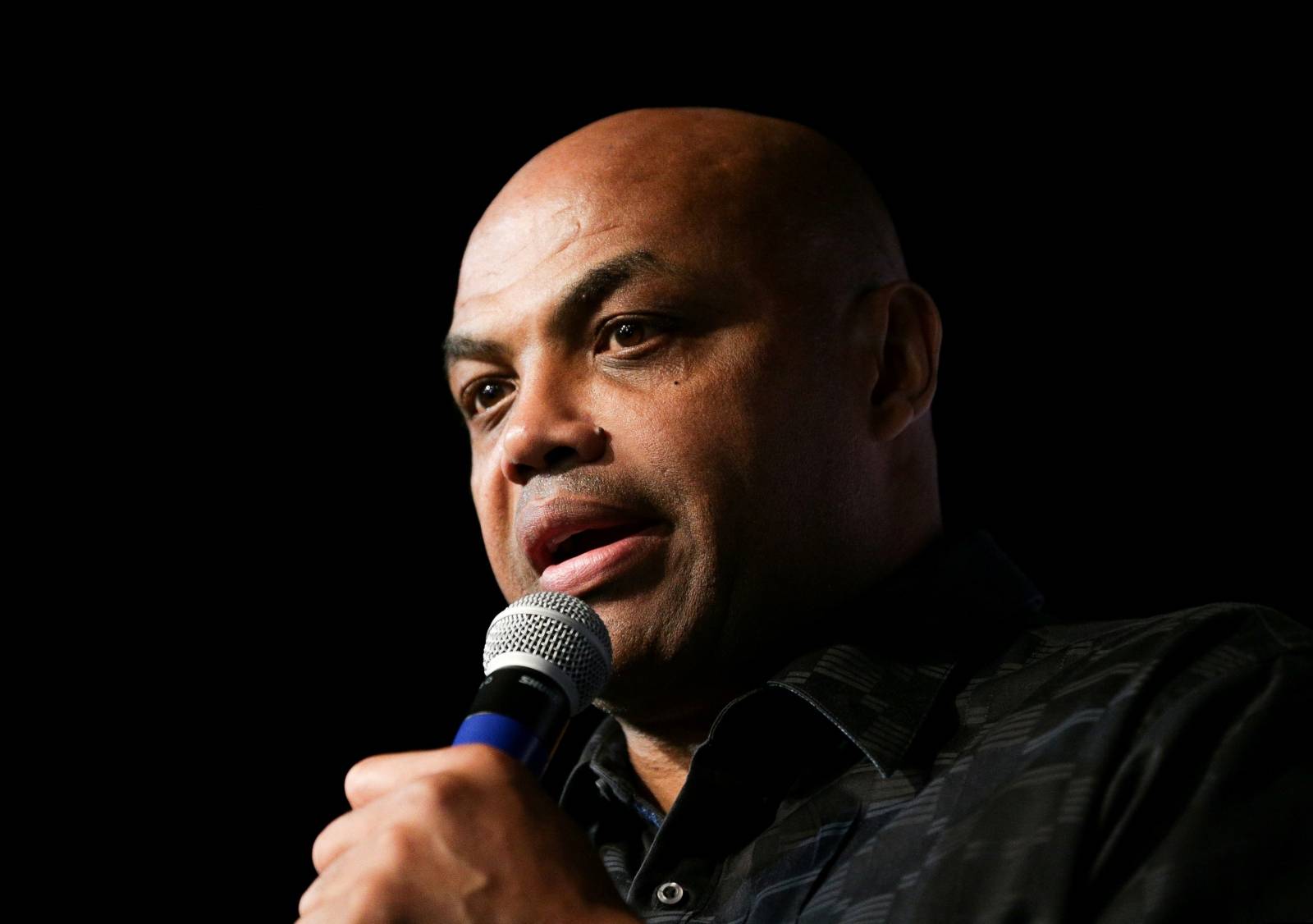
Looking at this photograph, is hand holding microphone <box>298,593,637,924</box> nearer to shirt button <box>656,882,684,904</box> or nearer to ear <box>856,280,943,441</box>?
shirt button <box>656,882,684,904</box>

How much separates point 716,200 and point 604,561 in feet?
1.80

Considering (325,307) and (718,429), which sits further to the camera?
(325,307)

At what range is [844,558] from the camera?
5.80 feet

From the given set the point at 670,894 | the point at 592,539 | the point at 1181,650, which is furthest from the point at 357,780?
the point at 1181,650

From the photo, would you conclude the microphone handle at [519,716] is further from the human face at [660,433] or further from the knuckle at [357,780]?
the human face at [660,433]

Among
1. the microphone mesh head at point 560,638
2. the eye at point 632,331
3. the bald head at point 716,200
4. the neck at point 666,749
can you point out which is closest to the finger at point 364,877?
the microphone mesh head at point 560,638

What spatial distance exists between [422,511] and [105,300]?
0.75 meters

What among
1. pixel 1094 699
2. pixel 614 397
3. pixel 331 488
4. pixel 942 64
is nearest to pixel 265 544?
pixel 331 488

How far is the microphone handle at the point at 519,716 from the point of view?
1136 millimetres

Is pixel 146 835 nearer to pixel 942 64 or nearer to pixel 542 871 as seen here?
pixel 542 871

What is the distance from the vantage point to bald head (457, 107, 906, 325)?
183 centimetres

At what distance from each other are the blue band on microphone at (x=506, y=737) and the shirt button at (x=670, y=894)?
441 mm

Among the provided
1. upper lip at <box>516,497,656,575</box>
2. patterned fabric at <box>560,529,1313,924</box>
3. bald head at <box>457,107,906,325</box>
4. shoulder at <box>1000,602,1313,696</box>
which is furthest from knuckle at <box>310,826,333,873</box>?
bald head at <box>457,107,906,325</box>

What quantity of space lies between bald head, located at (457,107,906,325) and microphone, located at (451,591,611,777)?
69cm
